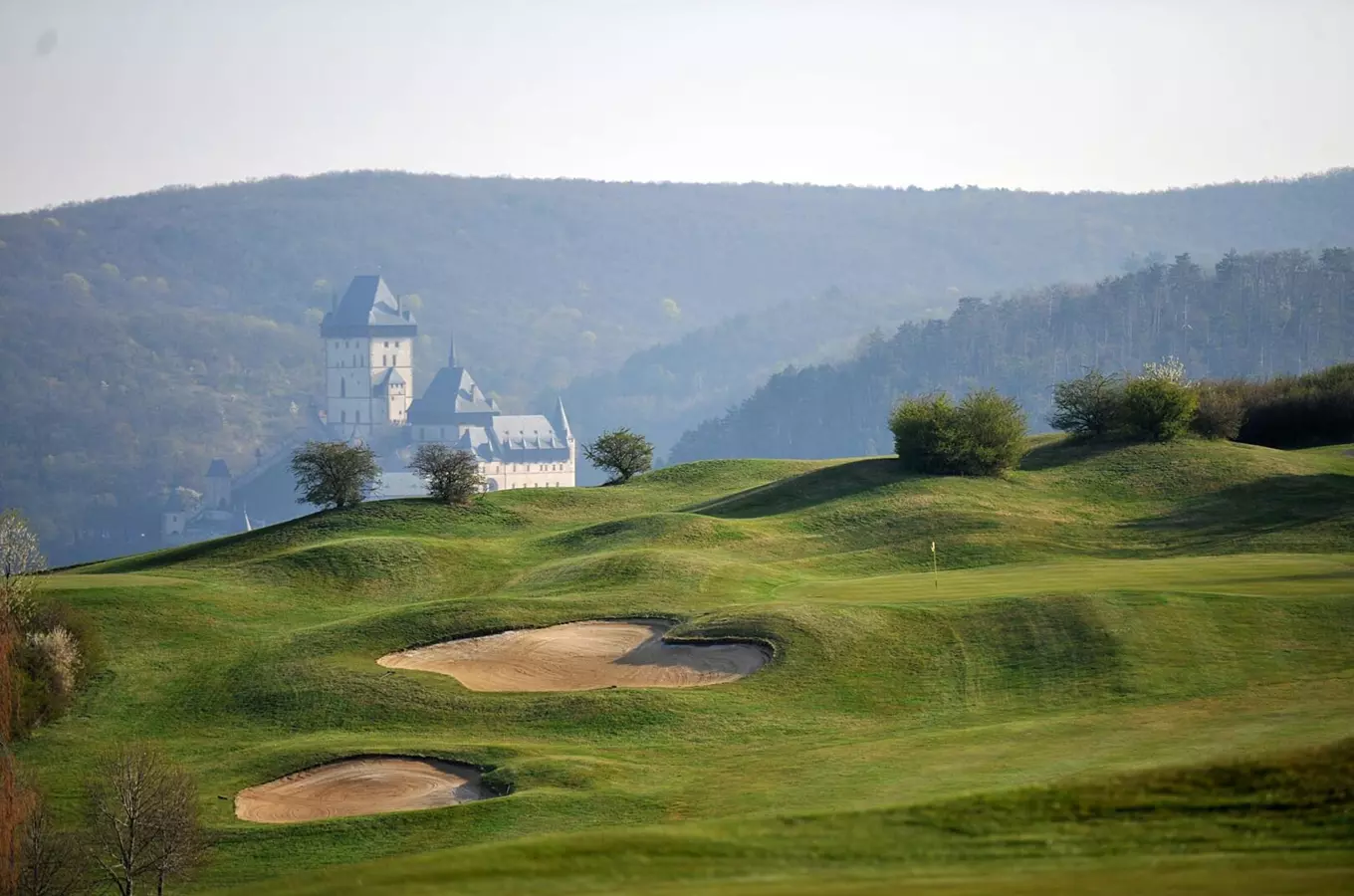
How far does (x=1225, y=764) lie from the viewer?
1652cm

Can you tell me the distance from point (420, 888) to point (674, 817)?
→ 7.56m

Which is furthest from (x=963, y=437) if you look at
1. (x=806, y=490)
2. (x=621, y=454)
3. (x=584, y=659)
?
(x=584, y=659)

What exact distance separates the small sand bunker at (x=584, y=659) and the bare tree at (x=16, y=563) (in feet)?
23.2

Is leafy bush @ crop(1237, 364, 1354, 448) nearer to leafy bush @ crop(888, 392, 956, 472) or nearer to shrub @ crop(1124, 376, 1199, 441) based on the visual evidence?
shrub @ crop(1124, 376, 1199, 441)

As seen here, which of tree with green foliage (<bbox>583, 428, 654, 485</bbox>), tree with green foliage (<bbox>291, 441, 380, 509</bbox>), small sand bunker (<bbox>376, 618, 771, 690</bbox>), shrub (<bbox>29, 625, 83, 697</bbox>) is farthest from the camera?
tree with green foliage (<bbox>583, 428, 654, 485</bbox>)

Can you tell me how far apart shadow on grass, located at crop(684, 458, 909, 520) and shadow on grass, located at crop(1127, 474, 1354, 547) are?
8.46m

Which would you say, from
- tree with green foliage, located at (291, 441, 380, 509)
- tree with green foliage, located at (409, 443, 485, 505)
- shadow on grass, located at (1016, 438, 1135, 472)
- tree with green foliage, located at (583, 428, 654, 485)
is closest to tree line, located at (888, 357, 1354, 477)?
shadow on grass, located at (1016, 438, 1135, 472)

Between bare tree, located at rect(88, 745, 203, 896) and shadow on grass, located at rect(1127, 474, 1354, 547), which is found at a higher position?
shadow on grass, located at rect(1127, 474, 1354, 547)

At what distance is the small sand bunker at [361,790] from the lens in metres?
24.8

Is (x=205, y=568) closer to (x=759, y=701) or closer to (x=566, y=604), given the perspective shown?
(x=566, y=604)

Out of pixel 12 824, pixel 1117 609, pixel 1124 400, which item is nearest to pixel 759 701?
pixel 1117 609

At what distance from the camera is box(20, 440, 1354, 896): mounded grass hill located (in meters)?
15.2

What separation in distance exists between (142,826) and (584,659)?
11.1m

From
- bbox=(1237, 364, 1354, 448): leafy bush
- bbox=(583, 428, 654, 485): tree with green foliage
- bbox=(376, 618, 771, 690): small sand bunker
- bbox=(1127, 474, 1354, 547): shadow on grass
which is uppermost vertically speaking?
bbox=(1237, 364, 1354, 448): leafy bush
